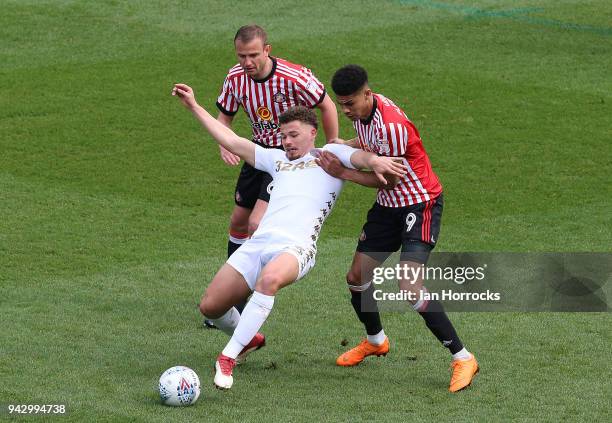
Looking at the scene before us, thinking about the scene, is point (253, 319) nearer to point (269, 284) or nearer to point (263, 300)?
point (263, 300)

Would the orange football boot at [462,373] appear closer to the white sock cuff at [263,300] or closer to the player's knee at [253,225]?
the white sock cuff at [263,300]

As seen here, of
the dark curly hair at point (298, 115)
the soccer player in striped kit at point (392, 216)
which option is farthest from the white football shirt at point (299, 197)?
the dark curly hair at point (298, 115)

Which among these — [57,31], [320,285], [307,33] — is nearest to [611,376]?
[320,285]

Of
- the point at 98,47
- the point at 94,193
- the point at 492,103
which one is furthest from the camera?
the point at 98,47

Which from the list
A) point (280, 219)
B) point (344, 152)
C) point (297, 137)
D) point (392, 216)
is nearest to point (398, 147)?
point (344, 152)

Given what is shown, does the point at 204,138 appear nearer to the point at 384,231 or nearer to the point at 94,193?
the point at 94,193

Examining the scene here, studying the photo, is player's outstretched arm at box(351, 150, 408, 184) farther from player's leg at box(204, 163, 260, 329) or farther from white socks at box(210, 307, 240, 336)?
player's leg at box(204, 163, 260, 329)

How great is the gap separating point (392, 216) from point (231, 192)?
5.26 metres

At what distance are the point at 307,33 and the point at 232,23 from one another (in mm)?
1397

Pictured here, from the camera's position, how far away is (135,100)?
17203 millimetres

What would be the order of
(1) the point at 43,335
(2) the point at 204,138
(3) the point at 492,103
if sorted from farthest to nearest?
(3) the point at 492,103
(2) the point at 204,138
(1) the point at 43,335

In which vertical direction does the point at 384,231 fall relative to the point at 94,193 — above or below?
above

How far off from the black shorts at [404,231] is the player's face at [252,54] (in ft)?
5.25

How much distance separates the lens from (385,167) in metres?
8.40
